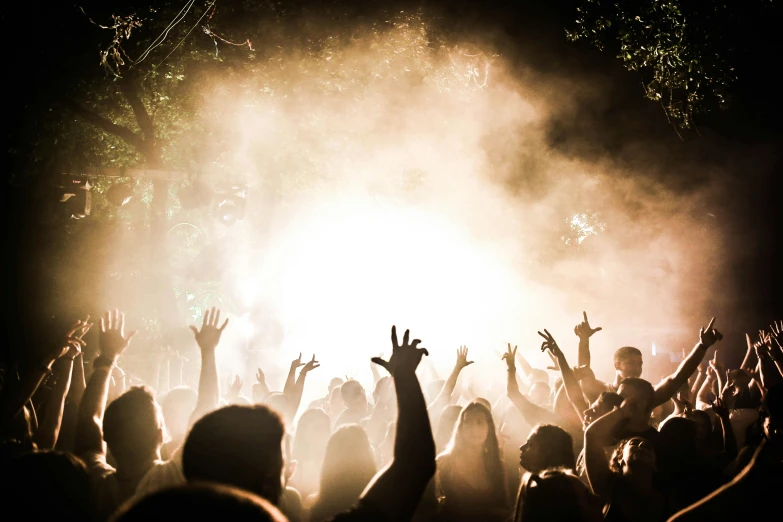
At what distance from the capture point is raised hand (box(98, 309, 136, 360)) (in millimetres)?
4219

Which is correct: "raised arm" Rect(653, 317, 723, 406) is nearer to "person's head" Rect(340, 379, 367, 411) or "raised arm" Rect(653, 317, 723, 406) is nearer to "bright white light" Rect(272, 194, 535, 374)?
"person's head" Rect(340, 379, 367, 411)

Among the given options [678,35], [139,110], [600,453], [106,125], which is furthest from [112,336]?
[139,110]

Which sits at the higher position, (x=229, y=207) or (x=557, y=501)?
(x=229, y=207)

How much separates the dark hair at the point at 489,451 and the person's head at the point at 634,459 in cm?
80

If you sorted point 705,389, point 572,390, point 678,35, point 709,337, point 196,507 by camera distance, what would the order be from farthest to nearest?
point 678,35, point 705,389, point 709,337, point 572,390, point 196,507

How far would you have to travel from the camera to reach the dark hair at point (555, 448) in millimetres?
3121

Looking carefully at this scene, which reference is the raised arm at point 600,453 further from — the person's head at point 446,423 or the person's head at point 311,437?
the person's head at point 311,437

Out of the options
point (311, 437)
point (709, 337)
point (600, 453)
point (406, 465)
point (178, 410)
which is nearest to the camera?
point (406, 465)

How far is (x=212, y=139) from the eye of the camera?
1371 cm

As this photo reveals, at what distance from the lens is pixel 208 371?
4.00 metres

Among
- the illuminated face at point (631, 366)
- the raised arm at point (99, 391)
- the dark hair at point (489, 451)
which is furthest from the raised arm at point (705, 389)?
the raised arm at point (99, 391)

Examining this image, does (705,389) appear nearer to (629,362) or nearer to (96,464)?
(629,362)

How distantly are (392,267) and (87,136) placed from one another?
9.97 metres

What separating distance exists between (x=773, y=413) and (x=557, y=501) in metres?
1.72
